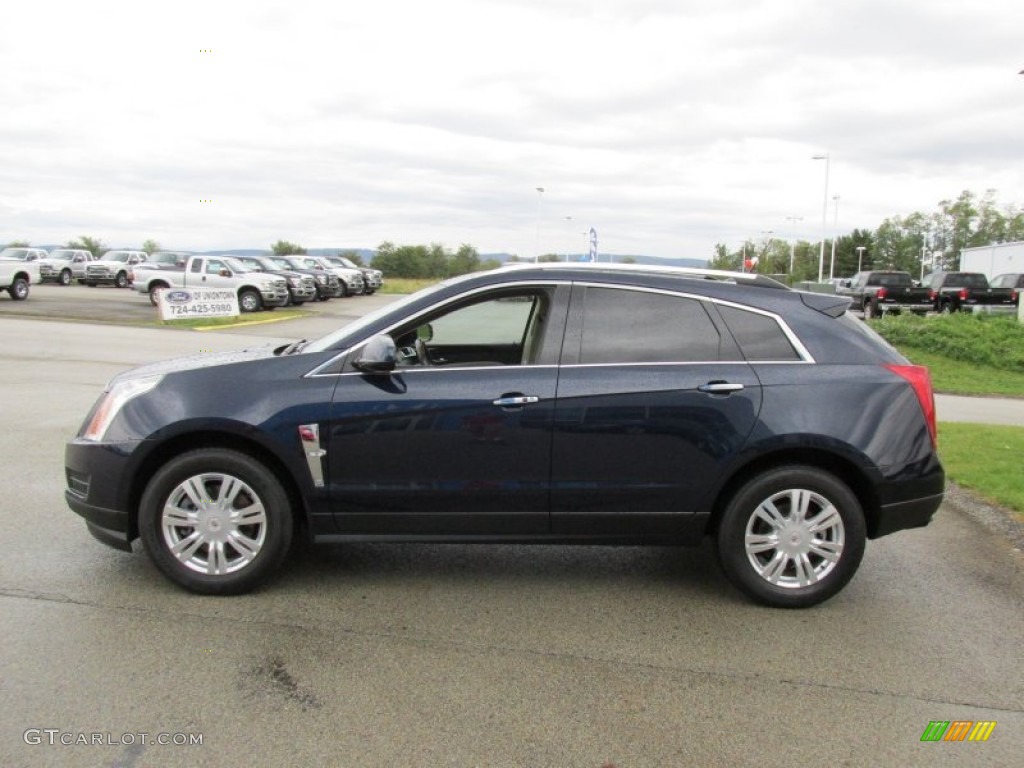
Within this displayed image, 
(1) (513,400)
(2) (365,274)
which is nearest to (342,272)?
(2) (365,274)

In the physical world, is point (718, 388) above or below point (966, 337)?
above

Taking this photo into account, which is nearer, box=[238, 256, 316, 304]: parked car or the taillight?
the taillight

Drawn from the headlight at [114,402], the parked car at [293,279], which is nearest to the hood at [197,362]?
the headlight at [114,402]

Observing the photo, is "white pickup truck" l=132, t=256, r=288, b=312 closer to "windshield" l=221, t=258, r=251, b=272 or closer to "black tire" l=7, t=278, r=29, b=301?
"windshield" l=221, t=258, r=251, b=272

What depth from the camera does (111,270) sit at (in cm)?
4228

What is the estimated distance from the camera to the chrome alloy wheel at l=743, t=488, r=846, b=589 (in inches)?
174

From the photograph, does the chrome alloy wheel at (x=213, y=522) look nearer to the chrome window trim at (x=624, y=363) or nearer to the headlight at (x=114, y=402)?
the headlight at (x=114, y=402)

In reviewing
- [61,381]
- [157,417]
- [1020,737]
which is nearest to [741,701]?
[1020,737]

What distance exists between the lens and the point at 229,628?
13.4ft

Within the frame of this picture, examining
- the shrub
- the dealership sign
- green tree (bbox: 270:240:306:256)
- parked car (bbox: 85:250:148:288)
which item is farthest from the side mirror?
green tree (bbox: 270:240:306:256)

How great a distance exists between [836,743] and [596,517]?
5.19ft

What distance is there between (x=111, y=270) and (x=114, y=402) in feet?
138

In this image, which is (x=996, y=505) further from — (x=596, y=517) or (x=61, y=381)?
(x=61, y=381)

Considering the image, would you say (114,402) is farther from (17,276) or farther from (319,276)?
(319,276)
